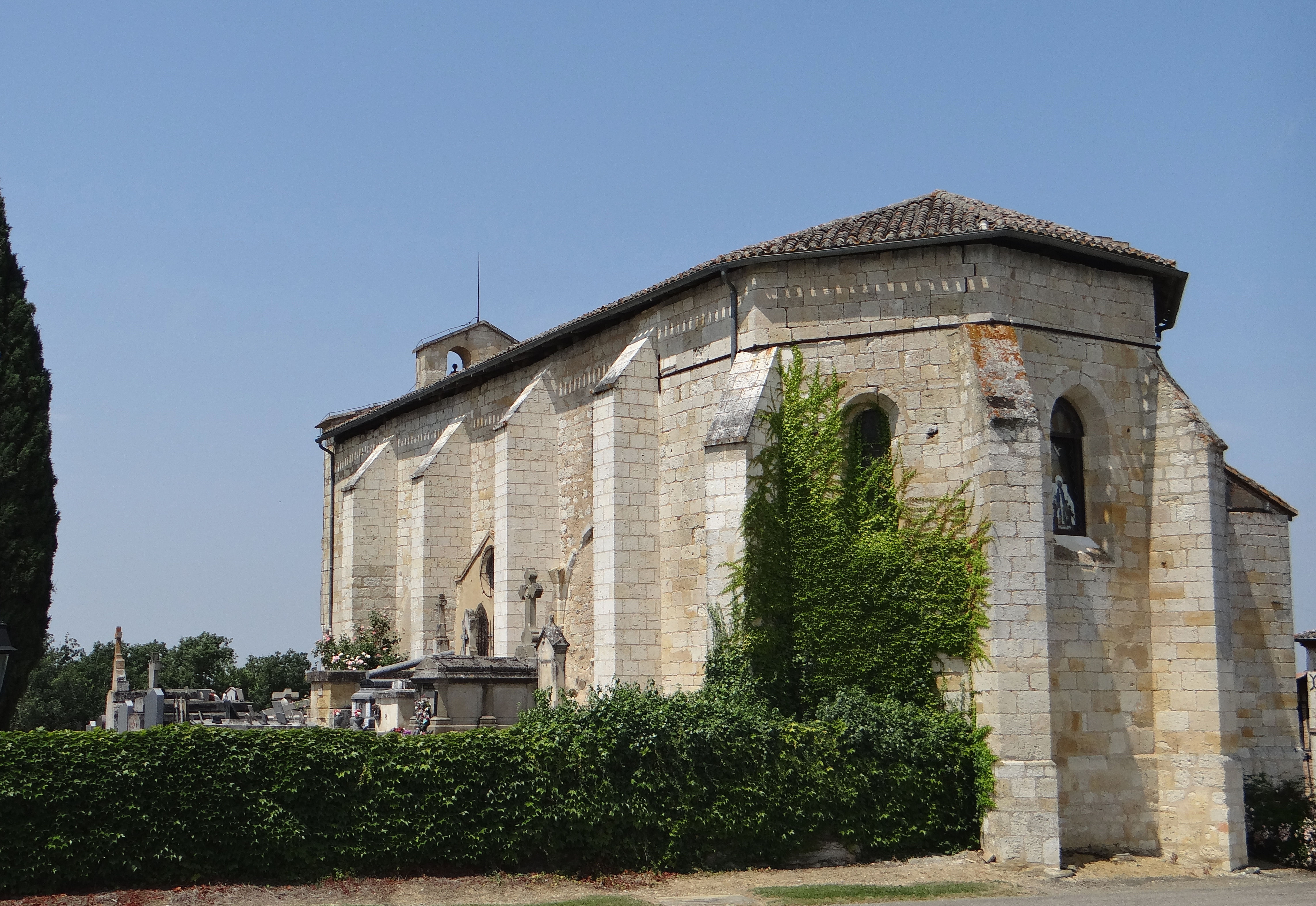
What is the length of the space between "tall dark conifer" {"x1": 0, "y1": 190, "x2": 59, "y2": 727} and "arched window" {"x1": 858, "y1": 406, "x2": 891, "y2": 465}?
14374 millimetres

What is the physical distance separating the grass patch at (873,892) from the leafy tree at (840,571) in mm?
2740

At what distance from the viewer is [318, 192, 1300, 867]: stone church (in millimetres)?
16516

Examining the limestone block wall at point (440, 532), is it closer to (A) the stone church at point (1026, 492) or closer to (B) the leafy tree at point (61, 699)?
(A) the stone church at point (1026, 492)

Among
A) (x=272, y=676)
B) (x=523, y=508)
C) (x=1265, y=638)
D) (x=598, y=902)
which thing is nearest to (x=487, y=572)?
(x=523, y=508)

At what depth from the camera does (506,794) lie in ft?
45.0

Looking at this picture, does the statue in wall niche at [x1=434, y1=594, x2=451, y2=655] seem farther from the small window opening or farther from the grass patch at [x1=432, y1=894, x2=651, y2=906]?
the grass patch at [x1=432, y1=894, x2=651, y2=906]

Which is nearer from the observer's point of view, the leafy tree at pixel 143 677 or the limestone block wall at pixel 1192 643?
the limestone block wall at pixel 1192 643

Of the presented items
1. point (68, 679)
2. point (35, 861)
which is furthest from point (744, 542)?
point (68, 679)

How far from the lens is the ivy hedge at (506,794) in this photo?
1233cm

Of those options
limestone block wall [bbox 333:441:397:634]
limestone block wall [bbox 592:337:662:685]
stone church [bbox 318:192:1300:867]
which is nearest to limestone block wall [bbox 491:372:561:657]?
stone church [bbox 318:192:1300:867]

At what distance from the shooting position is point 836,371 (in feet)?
59.6

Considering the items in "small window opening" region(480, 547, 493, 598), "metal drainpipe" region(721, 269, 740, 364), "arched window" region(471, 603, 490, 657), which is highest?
"metal drainpipe" region(721, 269, 740, 364)

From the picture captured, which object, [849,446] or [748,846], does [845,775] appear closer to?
[748,846]

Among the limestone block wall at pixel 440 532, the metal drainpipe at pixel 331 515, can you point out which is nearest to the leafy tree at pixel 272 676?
the metal drainpipe at pixel 331 515
